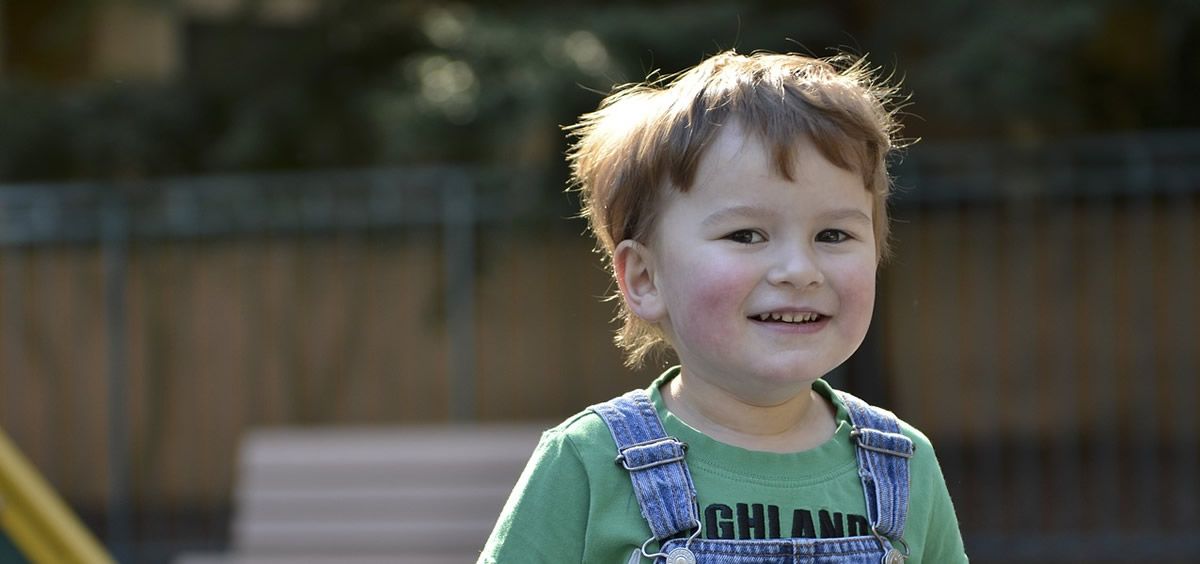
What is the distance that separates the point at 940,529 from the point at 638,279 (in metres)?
0.45

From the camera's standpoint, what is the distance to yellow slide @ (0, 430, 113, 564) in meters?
3.74

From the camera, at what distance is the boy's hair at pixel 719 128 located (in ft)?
5.45

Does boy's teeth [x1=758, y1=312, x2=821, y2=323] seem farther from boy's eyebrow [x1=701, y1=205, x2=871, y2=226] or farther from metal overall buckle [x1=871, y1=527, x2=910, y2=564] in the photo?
metal overall buckle [x1=871, y1=527, x2=910, y2=564]

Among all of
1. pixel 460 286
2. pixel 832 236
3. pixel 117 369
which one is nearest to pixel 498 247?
pixel 460 286

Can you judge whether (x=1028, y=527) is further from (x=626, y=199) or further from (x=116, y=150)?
(x=626, y=199)

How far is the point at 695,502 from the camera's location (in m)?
1.64

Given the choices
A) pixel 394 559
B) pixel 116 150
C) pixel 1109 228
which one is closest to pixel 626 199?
pixel 394 559

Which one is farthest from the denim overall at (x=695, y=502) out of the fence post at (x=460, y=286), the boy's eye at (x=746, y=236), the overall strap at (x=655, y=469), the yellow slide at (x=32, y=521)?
the fence post at (x=460, y=286)

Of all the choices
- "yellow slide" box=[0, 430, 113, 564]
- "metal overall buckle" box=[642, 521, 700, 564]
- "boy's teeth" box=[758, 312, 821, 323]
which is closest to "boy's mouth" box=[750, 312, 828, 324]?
"boy's teeth" box=[758, 312, 821, 323]

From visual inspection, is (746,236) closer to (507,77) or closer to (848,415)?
(848,415)

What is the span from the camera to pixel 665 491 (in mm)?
1630

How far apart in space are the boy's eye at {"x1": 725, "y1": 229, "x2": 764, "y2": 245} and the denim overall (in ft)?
0.74

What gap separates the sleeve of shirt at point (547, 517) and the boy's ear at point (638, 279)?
0.20 metres

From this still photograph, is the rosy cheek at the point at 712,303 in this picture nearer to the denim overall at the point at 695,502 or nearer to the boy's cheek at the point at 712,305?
the boy's cheek at the point at 712,305
